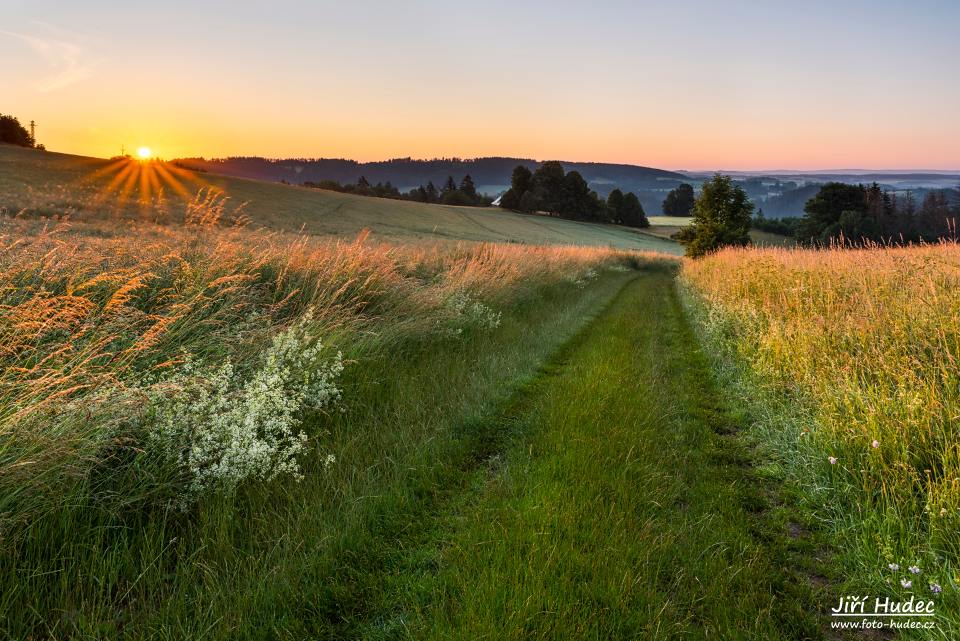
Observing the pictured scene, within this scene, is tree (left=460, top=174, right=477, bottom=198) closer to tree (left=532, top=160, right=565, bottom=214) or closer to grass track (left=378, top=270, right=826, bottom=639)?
tree (left=532, top=160, right=565, bottom=214)

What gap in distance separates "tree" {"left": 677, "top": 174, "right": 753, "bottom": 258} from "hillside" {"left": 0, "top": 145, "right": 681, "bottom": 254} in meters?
14.1

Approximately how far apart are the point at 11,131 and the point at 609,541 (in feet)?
372

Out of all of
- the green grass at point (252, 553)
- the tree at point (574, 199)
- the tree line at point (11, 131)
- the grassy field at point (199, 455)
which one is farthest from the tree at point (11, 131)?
the green grass at point (252, 553)

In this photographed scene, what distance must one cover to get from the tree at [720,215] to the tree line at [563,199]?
53.0m

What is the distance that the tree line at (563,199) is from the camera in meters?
92.2

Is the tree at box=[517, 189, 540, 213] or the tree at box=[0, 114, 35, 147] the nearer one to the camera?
the tree at box=[0, 114, 35, 147]

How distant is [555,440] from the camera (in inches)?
193

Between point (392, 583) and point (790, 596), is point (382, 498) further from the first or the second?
point (790, 596)

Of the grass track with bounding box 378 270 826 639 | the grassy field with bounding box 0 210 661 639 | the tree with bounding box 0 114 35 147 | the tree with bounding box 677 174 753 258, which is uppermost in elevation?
the tree with bounding box 0 114 35 147

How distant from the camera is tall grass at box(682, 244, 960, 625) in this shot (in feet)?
10.2

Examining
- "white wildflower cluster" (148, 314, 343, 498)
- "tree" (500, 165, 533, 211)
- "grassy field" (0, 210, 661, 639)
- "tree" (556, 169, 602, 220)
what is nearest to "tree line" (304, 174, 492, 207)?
"tree" (500, 165, 533, 211)

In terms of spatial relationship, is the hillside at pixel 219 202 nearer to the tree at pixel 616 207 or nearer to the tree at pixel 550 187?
the tree at pixel 550 187

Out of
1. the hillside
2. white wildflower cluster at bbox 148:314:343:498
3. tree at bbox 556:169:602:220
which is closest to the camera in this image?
white wildflower cluster at bbox 148:314:343:498

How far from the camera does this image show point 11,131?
78125 millimetres
